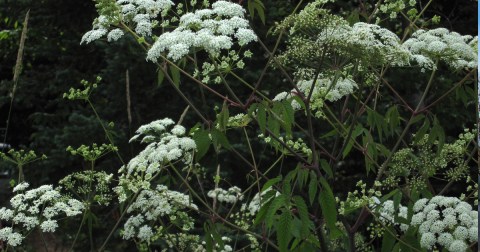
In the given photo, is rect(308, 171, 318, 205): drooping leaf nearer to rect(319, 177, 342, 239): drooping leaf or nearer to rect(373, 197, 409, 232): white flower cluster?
rect(319, 177, 342, 239): drooping leaf

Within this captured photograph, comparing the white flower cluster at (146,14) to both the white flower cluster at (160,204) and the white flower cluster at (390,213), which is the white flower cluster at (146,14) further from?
the white flower cluster at (390,213)

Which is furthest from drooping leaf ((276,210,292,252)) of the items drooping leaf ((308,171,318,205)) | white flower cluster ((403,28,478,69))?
white flower cluster ((403,28,478,69))

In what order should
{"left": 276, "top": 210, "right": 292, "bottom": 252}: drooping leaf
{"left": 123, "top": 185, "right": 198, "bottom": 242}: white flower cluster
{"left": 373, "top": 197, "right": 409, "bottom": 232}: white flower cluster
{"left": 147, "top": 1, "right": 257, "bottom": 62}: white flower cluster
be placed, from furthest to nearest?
{"left": 123, "top": 185, "right": 198, "bottom": 242}: white flower cluster
{"left": 373, "top": 197, "right": 409, "bottom": 232}: white flower cluster
{"left": 147, "top": 1, "right": 257, "bottom": 62}: white flower cluster
{"left": 276, "top": 210, "right": 292, "bottom": 252}: drooping leaf

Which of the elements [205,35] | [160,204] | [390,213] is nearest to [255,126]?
[160,204]

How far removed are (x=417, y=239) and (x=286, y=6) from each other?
4.12 metres

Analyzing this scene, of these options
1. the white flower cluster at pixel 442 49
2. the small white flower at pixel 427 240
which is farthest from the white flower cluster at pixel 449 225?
the white flower cluster at pixel 442 49

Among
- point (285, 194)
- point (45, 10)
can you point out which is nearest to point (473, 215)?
point (285, 194)

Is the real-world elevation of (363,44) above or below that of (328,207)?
above

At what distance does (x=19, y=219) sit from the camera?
3.72 m

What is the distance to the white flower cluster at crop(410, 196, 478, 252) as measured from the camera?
3.06 metres

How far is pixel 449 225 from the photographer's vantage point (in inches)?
123

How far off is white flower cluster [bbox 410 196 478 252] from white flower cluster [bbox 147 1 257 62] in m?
1.07

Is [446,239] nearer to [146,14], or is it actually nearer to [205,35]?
[205,35]

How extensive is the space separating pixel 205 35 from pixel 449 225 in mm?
1305
